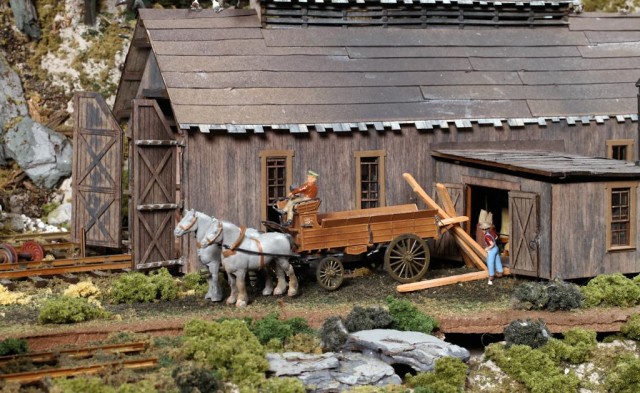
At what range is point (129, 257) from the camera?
26.9 metres

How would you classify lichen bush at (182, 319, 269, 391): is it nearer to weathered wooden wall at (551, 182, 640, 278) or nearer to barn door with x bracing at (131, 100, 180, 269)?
barn door with x bracing at (131, 100, 180, 269)

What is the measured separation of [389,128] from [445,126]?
61.3 inches

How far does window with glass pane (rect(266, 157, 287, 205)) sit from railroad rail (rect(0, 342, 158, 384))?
7.40 m

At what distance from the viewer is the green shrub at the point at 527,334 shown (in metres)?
20.9

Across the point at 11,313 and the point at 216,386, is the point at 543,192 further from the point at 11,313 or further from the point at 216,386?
the point at 11,313

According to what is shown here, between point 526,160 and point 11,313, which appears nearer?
point 11,313

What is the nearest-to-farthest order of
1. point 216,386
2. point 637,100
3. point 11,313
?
point 216,386
point 11,313
point 637,100

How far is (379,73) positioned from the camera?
27891mm

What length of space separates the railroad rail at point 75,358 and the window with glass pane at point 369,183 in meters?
9.15

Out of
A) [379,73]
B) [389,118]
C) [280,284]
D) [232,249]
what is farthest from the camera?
[379,73]

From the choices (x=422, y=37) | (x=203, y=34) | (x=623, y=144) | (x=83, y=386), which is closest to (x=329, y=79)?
(x=203, y=34)

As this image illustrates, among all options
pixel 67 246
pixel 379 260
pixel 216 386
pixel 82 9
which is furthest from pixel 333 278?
pixel 82 9

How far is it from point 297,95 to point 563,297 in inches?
343

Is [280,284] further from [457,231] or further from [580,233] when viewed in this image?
[580,233]
